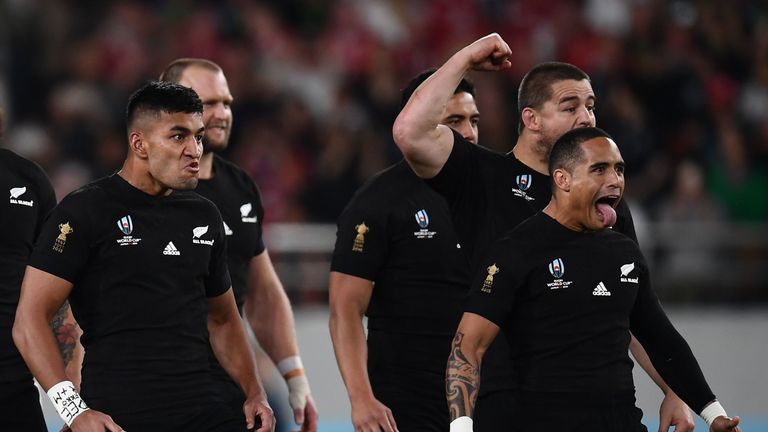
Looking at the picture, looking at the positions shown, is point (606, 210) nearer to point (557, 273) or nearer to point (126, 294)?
point (557, 273)

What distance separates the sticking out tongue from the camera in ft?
17.3

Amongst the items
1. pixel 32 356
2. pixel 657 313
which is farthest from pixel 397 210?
pixel 32 356

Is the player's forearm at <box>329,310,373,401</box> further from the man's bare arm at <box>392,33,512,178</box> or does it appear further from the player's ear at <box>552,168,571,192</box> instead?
the player's ear at <box>552,168,571,192</box>

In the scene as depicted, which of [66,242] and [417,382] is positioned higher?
[66,242]

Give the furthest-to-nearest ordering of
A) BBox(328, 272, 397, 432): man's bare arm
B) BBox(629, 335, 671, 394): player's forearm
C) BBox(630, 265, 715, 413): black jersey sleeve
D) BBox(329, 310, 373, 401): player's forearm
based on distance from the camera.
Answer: BBox(329, 310, 373, 401): player's forearm < BBox(328, 272, 397, 432): man's bare arm < BBox(629, 335, 671, 394): player's forearm < BBox(630, 265, 715, 413): black jersey sleeve

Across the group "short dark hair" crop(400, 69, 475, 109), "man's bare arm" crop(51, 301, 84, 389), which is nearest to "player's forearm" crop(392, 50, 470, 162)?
"short dark hair" crop(400, 69, 475, 109)

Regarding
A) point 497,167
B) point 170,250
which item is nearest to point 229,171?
point 170,250

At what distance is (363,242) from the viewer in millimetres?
6387

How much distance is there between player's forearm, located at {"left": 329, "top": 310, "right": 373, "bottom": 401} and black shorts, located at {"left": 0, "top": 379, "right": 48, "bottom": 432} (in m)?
1.33

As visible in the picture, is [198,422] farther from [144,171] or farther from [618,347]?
[618,347]

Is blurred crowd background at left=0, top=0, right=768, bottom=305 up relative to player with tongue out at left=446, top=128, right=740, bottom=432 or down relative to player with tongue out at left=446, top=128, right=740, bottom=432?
up

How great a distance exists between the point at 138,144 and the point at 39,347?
89cm

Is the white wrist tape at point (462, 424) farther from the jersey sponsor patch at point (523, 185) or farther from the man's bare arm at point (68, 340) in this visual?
the man's bare arm at point (68, 340)

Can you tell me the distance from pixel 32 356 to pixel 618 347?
219 centimetres
